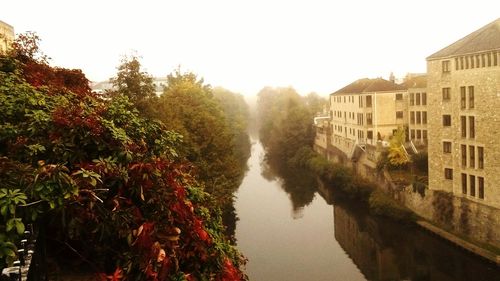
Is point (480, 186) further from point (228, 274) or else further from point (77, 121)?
point (77, 121)

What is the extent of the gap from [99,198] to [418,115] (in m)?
47.4

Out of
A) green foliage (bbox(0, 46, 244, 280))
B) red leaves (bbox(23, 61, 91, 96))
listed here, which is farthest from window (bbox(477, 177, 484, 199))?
green foliage (bbox(0, 46, 244, 280))

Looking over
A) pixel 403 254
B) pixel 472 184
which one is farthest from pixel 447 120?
pixel 403 254

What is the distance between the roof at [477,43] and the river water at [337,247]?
39.0 feet

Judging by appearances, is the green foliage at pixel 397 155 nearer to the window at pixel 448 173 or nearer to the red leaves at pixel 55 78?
the window at pixel 448 173

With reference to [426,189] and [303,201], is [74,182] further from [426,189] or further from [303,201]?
[303,201]

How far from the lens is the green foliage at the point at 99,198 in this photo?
629 centimetres

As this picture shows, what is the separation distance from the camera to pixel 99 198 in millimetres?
6672

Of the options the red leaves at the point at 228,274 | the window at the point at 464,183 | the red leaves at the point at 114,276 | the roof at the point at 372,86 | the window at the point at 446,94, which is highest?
the roof at the point at 372,86

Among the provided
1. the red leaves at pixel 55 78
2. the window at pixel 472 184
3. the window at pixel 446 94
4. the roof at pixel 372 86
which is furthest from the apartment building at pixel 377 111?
the red leaves at pixel 55 78

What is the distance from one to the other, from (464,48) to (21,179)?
1202 inches

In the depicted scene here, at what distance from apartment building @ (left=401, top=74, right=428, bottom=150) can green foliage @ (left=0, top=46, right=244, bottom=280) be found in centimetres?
4352

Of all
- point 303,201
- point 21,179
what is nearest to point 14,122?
point 21,179

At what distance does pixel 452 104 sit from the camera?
1283 inches
